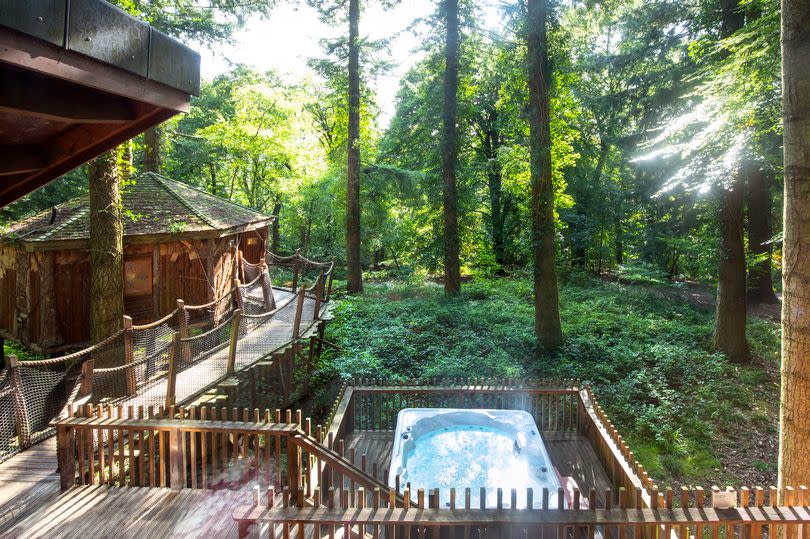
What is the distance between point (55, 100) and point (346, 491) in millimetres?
3726

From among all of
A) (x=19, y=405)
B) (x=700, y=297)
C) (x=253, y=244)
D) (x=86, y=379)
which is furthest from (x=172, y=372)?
(x=700, y=297)

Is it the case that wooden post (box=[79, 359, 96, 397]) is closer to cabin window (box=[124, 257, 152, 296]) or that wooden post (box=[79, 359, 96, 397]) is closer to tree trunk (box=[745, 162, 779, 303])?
cabin window (box=[124, 257, 152, 296])

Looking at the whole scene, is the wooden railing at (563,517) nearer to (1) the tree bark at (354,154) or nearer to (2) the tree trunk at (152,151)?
(1) the tree bark at (354,154)

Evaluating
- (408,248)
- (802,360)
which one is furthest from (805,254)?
(408,248)

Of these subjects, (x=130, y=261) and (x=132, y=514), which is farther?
(x=130, y=261)

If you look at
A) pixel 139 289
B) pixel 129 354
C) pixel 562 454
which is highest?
pixel 139 289

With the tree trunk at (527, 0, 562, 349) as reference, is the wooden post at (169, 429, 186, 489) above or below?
below

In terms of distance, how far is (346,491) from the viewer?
4281 mm

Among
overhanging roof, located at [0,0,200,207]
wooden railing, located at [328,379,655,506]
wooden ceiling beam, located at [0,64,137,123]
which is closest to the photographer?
overhanging roof, located at [0,0,200,207]

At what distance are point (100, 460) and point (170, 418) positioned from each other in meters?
0.90

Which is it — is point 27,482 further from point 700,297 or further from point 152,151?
point 700,297

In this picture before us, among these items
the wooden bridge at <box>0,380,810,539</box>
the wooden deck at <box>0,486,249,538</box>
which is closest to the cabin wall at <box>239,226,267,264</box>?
the wooden bridge at <box>0,380,810,539</box>

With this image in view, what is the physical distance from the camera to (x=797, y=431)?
173 inches

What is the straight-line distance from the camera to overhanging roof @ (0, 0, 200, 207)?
64.7 inches
